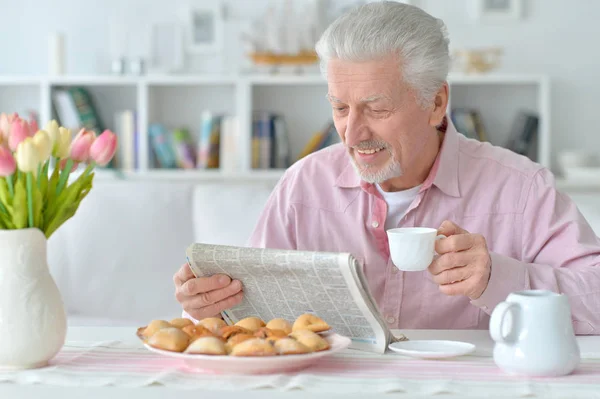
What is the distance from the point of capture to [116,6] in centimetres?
459

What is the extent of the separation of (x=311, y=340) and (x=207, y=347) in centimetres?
14

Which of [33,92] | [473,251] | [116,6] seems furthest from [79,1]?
[473,251]

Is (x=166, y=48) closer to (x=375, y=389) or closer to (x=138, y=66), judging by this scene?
A: (x=138, y=66)

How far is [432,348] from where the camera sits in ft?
4.39

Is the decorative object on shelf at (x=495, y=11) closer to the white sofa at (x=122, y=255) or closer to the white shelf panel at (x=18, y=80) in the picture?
the white sofa at (x=122, y=255)

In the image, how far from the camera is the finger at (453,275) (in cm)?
143

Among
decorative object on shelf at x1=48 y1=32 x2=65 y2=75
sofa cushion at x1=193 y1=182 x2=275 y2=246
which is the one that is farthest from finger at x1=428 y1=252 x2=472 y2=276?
decorative object on shelf at x1=48 y1=32 x2=65 y2=75

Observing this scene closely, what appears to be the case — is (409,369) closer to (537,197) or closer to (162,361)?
(162,361)

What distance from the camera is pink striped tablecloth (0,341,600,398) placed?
1.13 m

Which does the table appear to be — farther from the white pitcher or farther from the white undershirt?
the white undershirt

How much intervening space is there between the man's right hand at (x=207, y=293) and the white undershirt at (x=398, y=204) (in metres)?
0.53

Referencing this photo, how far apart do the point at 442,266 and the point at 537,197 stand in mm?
524

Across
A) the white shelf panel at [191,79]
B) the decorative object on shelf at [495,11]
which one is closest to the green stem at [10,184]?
the white shelf panel at [191,79]

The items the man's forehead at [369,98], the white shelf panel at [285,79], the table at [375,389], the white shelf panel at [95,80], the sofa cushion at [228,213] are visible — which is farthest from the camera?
the white shelf panel at [95,80]
